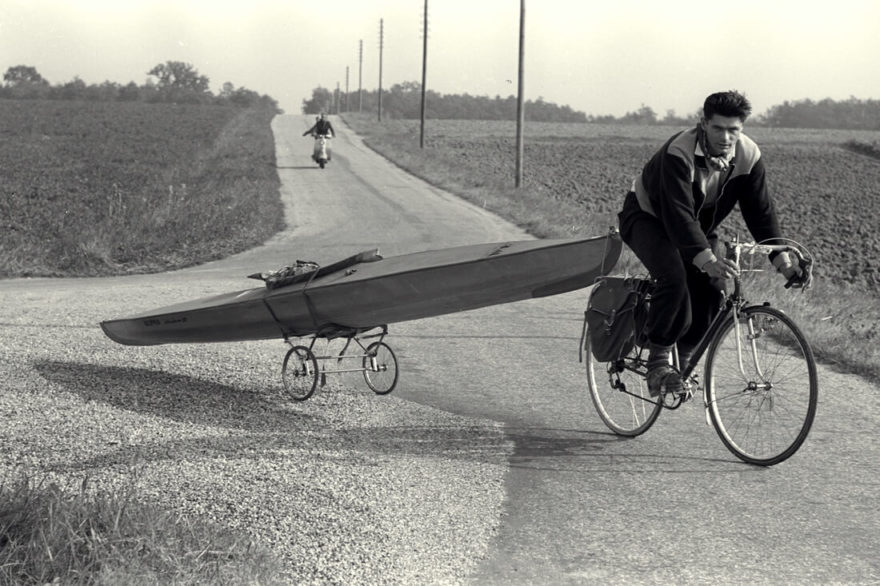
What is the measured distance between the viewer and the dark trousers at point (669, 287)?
516 cm

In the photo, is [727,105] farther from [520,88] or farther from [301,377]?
[520,88]

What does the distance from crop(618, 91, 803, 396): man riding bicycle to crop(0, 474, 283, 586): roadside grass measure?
2.40m

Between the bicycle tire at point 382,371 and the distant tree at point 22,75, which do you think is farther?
the distant tree at point 22,75

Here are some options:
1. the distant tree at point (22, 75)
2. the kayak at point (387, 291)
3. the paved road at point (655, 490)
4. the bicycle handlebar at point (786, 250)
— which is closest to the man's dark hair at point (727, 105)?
the bicycle handlebar at point (786, 250)

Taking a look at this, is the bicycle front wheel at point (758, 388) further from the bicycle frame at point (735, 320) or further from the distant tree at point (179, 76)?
the distant tree at point (179, 76)

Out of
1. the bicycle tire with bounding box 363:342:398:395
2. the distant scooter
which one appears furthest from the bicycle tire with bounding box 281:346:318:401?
the distant scooter

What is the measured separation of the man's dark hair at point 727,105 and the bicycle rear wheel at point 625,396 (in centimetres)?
140

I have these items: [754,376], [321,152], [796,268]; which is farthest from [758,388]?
[321,152]

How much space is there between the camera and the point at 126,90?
132 meters

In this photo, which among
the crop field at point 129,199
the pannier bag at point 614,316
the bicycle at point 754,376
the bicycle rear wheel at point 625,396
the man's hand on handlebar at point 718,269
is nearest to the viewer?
the man's hand on handlebar at point 718,269

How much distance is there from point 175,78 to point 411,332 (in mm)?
171310

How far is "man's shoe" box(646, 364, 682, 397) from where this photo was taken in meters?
5.30

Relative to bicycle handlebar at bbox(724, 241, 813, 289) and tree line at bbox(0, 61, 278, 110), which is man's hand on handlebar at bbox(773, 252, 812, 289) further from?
tree line at bbox(0, 61, 278, 110)

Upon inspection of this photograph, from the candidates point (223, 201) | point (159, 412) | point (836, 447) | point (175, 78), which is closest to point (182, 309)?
point (159, 412)
